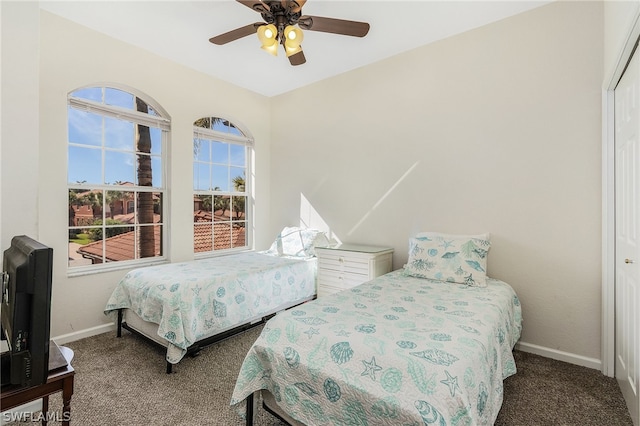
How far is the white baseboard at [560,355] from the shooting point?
2324 millimetres

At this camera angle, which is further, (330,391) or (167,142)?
(167,142)

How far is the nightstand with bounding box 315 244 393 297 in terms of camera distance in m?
3.07

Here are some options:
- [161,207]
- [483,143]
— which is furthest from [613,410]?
[161,207]

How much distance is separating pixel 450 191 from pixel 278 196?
2.40 m

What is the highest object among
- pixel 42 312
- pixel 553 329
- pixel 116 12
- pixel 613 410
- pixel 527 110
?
pixel 116 12

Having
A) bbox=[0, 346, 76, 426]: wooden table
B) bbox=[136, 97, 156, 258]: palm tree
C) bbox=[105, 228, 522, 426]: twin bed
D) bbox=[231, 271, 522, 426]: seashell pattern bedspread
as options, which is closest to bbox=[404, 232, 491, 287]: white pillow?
bbox=[105, 228, 522, 426]: twin bed

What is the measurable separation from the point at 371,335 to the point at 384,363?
189 mm

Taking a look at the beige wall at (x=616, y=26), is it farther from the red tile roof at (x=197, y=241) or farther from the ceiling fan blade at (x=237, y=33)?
the red tile roof at (x=197, y=241)

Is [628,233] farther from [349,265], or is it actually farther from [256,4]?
[256,4]

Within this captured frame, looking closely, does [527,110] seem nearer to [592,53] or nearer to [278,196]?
[592,53]

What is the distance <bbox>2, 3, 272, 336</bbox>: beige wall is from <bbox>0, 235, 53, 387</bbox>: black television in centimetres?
92

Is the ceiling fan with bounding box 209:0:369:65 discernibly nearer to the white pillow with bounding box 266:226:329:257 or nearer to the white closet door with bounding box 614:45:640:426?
the white closet door with bounding box 614:45:640:426

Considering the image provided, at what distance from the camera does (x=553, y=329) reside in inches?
98.0

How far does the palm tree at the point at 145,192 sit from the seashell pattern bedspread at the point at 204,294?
616 millimetres
